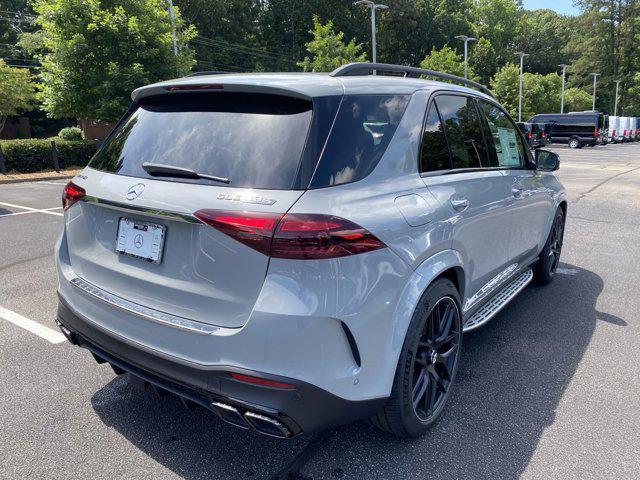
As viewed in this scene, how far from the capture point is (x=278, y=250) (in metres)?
1.96

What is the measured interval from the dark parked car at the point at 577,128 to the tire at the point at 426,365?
39.8 meters

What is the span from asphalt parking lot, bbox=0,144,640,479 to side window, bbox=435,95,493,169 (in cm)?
137

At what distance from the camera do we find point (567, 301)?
15.3 ft

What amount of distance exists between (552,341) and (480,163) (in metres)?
1.48

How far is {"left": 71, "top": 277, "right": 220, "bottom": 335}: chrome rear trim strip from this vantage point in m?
2.10

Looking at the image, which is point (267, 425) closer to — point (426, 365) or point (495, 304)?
point (426, 365)

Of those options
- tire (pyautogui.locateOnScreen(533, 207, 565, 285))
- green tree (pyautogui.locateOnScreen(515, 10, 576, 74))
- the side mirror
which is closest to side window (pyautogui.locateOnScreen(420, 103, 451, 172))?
the side mirror

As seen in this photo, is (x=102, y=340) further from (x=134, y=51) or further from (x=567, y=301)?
(x=134, y=51)

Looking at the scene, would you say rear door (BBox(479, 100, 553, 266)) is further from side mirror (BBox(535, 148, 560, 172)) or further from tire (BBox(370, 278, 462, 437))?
tire (BBox(370, 278, 462, 437))

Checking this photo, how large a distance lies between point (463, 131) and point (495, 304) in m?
1.27

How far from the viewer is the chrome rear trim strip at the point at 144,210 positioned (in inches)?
82.8

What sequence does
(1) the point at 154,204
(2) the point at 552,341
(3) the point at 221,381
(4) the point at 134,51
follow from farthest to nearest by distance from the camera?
1. (4) the point at 134,51
2. (2) the point at 552,341
3. (1) the point at 154,204
4. (3) the point at 221,381

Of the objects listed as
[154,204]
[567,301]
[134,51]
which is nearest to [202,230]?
[154,204]

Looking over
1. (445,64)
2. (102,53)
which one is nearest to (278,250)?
(102,53)
